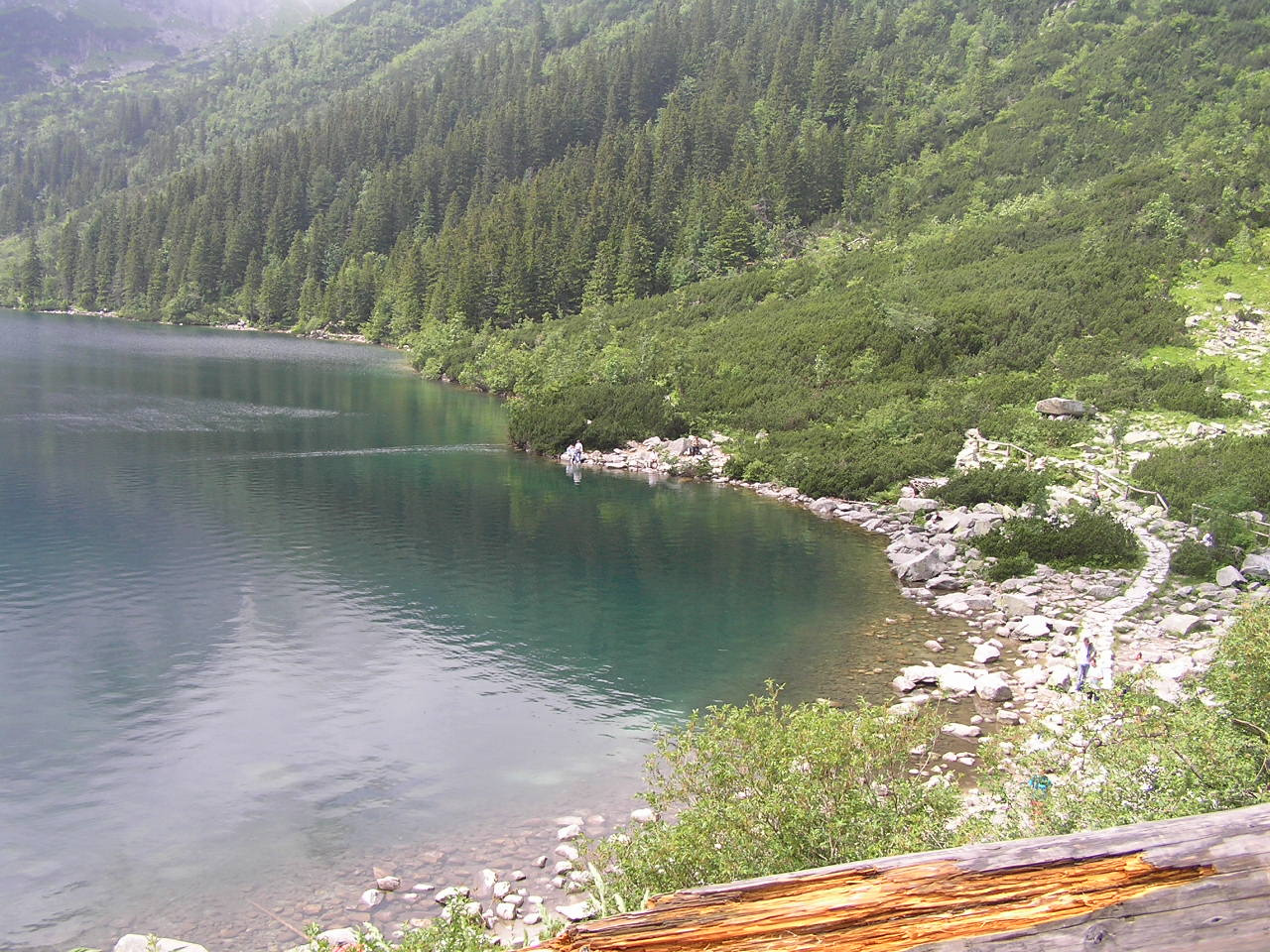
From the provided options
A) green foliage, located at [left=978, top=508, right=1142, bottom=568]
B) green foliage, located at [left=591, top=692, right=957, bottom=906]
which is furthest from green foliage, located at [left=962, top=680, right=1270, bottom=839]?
green foliage, located at [left=978, top=508, right=1142, bottom=568]

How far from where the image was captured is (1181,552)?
28.5 m

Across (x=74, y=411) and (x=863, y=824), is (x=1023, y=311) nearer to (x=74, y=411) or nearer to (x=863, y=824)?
(x=863, y=824)

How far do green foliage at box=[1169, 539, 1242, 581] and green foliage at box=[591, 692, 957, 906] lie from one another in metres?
21.0

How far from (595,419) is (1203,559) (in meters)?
30.6

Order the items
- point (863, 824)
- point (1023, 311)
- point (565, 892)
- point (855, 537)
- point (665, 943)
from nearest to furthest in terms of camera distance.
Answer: point (665, 943) < point (863, 824) < point (565, 892) < point (855, 537) < point (1023, 311)

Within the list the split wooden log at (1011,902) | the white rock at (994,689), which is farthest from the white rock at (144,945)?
the white rock at (994,689)

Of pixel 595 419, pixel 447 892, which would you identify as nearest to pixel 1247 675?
pixel 447 892

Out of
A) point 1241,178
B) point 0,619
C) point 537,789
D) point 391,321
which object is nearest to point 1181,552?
point 537,789

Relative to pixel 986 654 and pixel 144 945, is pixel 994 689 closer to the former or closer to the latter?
pixel 986 654

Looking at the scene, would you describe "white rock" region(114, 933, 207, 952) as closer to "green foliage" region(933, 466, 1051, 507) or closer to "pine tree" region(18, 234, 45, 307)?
"green foliage" region(933, 466, 1051, 507)

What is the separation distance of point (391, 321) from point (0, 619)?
309 ft

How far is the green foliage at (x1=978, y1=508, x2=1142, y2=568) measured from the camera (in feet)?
96.5

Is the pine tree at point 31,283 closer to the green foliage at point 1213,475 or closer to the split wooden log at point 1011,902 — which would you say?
the green foliage at point 1213,475

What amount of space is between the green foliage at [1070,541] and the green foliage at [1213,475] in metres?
2.77
